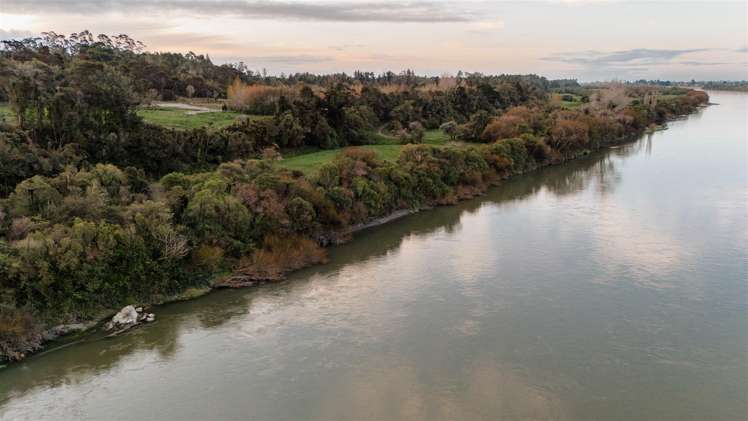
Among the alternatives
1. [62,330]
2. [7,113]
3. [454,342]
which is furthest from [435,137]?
[62,330]

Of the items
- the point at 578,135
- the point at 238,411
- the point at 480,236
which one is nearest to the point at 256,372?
the point at 238,411

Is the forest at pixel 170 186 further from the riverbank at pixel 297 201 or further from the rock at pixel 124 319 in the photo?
the rock at pixel 124 319

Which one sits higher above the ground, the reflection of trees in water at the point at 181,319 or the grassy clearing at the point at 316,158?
the grassy clearing at the point at 316,158

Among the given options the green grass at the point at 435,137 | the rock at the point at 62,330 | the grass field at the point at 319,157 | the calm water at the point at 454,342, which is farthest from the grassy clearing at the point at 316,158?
the rock at the point at 62,330

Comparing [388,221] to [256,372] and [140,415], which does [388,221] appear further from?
[140,415]

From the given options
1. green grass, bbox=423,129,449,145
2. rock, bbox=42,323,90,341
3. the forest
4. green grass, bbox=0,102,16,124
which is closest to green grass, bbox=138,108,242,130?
the forest

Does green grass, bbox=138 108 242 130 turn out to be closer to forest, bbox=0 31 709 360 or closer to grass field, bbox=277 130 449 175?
forest, bbox=0 31 709 360

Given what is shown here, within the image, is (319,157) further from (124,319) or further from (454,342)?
(454,342)

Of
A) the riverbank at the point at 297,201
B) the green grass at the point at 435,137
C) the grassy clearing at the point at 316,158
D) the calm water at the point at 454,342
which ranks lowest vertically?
the calm water at the point at 454,342
